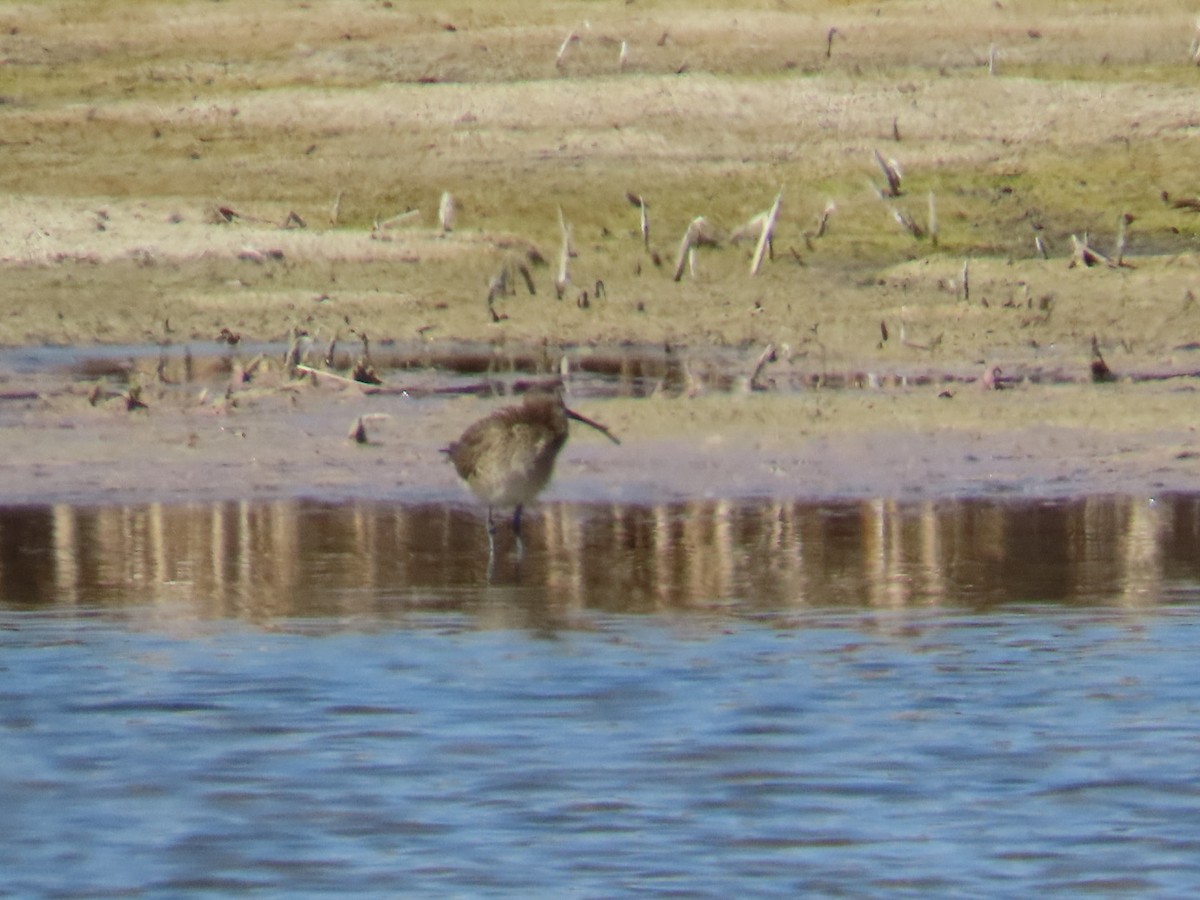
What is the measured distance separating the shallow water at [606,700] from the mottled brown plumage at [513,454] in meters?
0.24

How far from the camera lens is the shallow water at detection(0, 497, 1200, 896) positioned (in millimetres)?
6043

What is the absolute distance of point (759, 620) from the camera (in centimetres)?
869

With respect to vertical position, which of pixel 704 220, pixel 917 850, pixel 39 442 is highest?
pixel 704 220

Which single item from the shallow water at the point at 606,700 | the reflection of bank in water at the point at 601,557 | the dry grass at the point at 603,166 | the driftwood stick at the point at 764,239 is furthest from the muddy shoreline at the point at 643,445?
the driftwood stick at the point at 764,239

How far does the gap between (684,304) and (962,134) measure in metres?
4.83

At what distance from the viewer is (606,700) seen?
25.0ft

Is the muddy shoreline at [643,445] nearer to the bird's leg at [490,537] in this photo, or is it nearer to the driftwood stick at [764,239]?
the bird's leg at [490,537]

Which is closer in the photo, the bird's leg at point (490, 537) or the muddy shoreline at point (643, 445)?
the bird's leg at point (490, 537)

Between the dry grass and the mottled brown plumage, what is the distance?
14.7 feet

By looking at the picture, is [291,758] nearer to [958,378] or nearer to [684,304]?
[958,378]

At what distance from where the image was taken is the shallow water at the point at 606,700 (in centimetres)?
604

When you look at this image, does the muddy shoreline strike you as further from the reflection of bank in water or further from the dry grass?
the dry grass

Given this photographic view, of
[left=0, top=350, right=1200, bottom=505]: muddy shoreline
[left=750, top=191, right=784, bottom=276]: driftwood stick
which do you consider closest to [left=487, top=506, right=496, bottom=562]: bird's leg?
[left=0, top=350, right=1200, bottom=505]: muddy shoreline

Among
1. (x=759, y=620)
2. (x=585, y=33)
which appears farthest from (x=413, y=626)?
(x=585, y=33)
